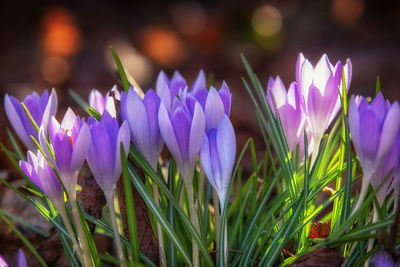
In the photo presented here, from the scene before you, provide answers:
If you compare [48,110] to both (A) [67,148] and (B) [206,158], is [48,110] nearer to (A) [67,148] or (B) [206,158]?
(A) [67,148]

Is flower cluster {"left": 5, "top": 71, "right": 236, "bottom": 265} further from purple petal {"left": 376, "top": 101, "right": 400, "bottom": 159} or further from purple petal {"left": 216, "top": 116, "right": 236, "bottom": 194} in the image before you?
purple petal {"left": 376, "top": 101, "right": 400, "bottom": 159}

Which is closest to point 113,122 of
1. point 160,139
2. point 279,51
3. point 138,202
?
point 160,139

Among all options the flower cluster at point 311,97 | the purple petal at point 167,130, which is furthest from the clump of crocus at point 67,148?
the flower cluster at point 311,97

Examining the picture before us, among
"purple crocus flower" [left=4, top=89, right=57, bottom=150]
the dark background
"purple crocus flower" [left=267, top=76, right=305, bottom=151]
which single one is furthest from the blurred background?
"purple crocus flower" [left=4, top=89, right=57, bottom=150]

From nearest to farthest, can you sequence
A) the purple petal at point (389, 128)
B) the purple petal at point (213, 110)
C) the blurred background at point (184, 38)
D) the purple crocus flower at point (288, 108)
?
1. the purple petal at point (389, 128)
2. the purple petal at point (213, 110)
3. the purple crocus flower at point (288, 108)
4. the blurred background at point (184, 38)

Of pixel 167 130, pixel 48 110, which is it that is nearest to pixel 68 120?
pixel 48 110

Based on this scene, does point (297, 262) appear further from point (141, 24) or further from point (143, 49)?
point (141, 24)

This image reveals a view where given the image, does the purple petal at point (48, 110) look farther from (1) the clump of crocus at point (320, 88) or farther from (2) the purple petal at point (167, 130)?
(1) the clump of crocus at point (320, 88)
